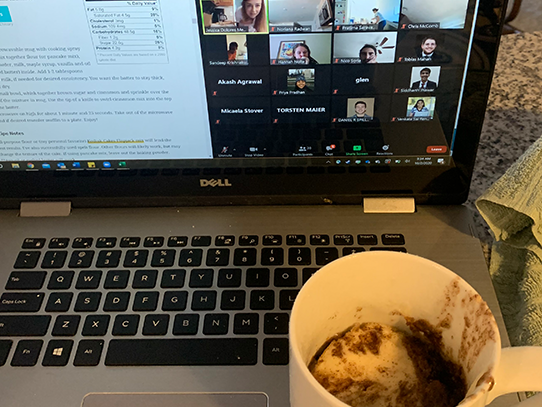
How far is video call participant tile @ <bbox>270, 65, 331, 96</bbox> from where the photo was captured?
0.41m

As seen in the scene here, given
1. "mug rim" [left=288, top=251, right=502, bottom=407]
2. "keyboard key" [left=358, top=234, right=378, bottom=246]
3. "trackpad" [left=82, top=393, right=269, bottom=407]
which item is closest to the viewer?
"mug rim" [left=288, top=251, right=502, bottom=407]

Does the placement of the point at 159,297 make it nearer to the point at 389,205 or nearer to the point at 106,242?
the point at 106,242

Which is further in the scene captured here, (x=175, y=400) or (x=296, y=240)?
(x=296, y=240)

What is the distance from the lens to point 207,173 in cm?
48

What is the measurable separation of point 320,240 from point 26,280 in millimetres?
281

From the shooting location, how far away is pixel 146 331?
388 millimetres

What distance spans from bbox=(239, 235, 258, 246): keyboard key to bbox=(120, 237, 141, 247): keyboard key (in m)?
0.10

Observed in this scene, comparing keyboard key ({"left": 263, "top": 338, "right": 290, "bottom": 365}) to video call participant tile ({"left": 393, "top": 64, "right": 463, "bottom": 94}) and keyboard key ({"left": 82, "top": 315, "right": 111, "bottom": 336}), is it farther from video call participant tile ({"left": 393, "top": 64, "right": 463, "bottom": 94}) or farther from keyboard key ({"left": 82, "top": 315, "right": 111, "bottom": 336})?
video call participant tile ({"left": 393, "top": 64, "right": 463, "bottom": 94})

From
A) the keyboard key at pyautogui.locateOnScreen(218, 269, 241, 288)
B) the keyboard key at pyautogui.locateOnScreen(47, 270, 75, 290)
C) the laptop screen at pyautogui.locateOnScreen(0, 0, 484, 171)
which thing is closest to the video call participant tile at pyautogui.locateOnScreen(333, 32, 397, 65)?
the laptop screen at pyautogui.locateOnScreen(0, 0, 484, 171)

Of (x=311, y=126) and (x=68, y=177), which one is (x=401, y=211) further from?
(x=68, y=177)

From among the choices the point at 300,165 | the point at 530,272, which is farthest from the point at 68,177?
the point at 530,272

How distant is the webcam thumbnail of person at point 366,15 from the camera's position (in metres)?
0.38

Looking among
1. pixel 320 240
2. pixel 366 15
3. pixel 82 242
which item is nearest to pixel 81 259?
pixel 82 242

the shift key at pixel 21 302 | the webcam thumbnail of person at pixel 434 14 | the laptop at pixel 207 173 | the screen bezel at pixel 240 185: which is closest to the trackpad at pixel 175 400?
the laptop at pixel 207 173
